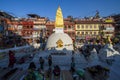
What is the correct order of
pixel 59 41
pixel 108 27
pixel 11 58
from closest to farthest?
pixel 11 58 → pixel 59 41 → pixel 108 27

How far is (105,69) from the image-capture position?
17.3 metres

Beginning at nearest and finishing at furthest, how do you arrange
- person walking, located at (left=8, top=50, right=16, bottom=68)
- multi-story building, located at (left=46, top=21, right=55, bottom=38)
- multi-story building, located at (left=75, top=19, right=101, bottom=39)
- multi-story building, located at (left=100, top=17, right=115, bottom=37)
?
person walking, located at (left=8, top=50, right=16, bottom=68), multi-story building, located at (left=46, top=21, right=55, bottom=38), multi-story building, located at (left=100, top=17, right=115, bottom=37), multi-story building, located at (left=75, top=19, right=101, bottom=39)

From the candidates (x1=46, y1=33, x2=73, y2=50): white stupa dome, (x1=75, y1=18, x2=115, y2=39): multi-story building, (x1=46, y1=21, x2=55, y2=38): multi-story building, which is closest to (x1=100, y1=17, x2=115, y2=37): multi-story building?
(x1=75, y1=18, x2=115, y2=39): multi-story building

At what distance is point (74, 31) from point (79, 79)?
2125 inches

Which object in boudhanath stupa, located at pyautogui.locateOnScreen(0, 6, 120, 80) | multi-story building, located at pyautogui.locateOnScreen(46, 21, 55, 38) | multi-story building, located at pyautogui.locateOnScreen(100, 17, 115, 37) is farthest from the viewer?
multi-story building, located at pyautogui.locateOnScreen(100, 17, 115, 37)

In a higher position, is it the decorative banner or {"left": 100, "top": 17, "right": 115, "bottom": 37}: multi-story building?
{"left": 100, "top": 17, "right": 115, "bottom": 37}: multi-story building

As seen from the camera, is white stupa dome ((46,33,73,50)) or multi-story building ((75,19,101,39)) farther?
multi-story building ((75,19,101,39))

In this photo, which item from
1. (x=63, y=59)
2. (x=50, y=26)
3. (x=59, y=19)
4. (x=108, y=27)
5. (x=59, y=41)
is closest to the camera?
(x=63, y=59)

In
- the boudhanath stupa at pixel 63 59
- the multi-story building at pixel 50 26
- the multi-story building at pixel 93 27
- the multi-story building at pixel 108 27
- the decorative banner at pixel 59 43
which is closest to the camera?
the boudhanath stupa at pixel 63 59

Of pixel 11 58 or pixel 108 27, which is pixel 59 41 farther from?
pixel 108 27

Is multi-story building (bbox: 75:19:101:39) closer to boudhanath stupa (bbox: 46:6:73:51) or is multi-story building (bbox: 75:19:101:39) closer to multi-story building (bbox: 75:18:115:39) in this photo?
multi-story building (bbox: 75:18:115:39)

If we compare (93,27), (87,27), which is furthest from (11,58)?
(93,27)

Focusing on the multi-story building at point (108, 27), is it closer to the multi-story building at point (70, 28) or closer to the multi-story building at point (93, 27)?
the multi-story building at point (93, 27)

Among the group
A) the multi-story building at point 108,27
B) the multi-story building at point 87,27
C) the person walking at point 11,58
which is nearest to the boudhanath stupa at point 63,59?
the person walking at point 11,58
